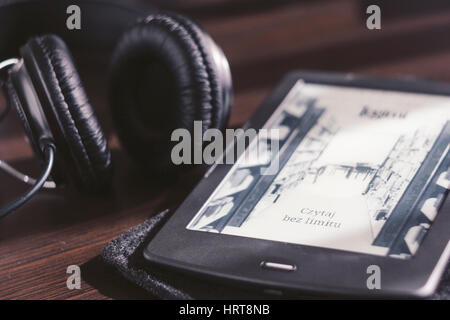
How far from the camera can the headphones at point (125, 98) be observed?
553 mm

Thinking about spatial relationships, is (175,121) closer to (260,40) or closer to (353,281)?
(353,281)

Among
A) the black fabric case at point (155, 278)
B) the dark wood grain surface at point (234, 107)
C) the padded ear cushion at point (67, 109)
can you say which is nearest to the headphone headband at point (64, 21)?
the dark wood grain surface at point (234, 107)

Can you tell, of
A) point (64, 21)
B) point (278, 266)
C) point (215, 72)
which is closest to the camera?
point (278, 266)

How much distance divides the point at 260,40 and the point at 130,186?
0.44 meters

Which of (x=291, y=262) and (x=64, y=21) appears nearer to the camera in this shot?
(x=291, y=262)

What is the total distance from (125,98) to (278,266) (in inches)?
11.5

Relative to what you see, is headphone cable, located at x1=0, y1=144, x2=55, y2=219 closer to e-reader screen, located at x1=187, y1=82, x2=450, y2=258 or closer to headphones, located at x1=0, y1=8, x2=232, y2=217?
headphones, located at x1=0, y1=8, x2=232, y2=217

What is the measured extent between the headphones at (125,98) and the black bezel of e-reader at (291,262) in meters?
0.11

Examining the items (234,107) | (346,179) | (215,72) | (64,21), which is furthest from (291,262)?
(64,21)

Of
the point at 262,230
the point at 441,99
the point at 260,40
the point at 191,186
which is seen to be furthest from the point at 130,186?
the point at 260,40

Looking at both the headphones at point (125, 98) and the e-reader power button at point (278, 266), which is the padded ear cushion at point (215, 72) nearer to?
the headphones at point (125, 98)

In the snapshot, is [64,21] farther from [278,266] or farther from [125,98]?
[278,266]

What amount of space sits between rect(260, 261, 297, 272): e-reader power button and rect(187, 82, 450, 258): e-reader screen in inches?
1.1

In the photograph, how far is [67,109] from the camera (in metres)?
0.55
